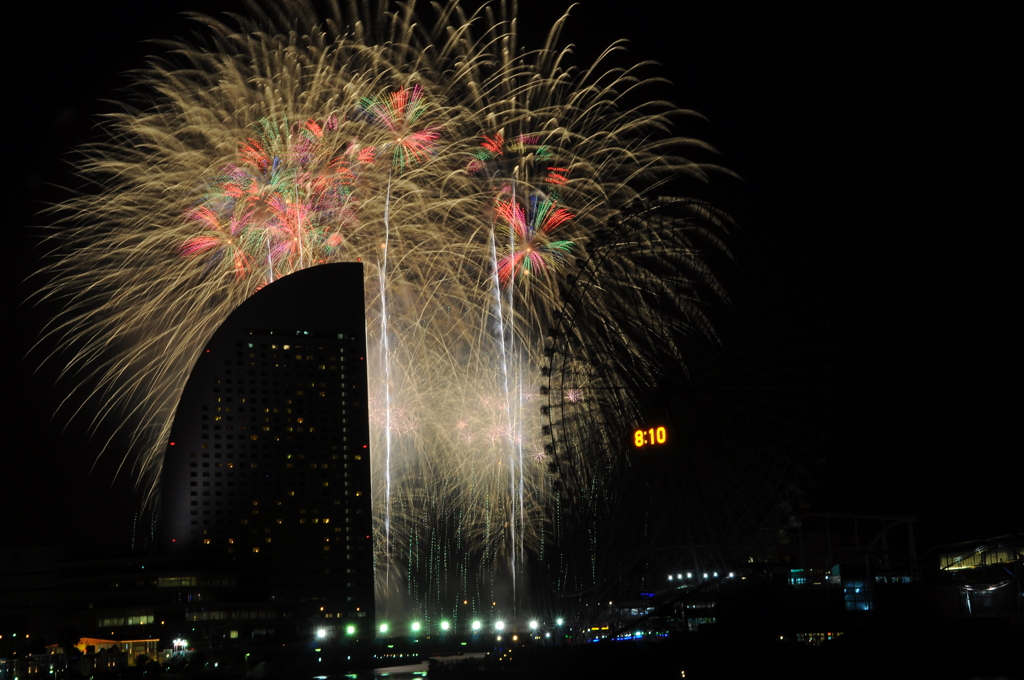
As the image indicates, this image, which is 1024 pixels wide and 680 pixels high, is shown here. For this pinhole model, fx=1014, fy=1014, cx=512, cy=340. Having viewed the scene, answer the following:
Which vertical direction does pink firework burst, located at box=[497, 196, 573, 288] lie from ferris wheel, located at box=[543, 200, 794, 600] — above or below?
above

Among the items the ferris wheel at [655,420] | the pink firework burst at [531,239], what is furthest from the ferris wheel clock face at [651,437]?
the pink firework burst at [531,239]

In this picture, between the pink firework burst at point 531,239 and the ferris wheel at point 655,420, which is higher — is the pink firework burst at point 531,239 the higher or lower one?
the higher one

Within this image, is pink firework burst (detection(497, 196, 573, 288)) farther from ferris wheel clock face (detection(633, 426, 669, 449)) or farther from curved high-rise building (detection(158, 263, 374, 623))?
curved high-rise building (detection(158, 263, 374, 623))

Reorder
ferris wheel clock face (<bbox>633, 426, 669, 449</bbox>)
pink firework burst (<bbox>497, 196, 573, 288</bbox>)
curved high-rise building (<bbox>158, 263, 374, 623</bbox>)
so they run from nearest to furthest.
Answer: ferris wheel clock face (<bbox>633, 426, 669, 449</bbox>)
pink firework burst (<bbox>497, 196, 573, 288</bbox>)
curved high-rise building (<bbox>158, 263, 374, 623</bbox>)

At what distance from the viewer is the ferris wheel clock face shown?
5775 centimetres

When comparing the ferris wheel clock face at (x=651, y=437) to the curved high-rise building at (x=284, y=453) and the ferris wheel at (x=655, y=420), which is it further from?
the curved high-rise building at (x=284, y=453)

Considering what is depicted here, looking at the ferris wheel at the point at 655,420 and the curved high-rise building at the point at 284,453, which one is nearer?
the ferris wheel at the point at 655,420

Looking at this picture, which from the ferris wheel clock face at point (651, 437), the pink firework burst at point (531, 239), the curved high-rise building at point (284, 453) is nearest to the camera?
the ferris wheel clock face at point (651, 437)

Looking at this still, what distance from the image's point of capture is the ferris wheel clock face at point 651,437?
57.8 m

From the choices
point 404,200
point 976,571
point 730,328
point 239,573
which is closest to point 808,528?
point 976,571

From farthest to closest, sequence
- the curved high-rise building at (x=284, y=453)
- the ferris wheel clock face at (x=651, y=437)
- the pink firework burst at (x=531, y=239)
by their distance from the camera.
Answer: the curved high-rise building at (x=284, y=453)
the pink firework burst at (x=531, y=239)
the ferris wheel clock face at (x=651, y=437)

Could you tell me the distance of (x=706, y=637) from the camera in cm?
6203

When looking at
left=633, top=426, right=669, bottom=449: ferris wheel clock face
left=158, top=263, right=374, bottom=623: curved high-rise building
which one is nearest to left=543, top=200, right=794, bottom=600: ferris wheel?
left=633, top=426, right=669, bottom=449: ferris wheel clock face

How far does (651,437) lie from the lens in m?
58.1
